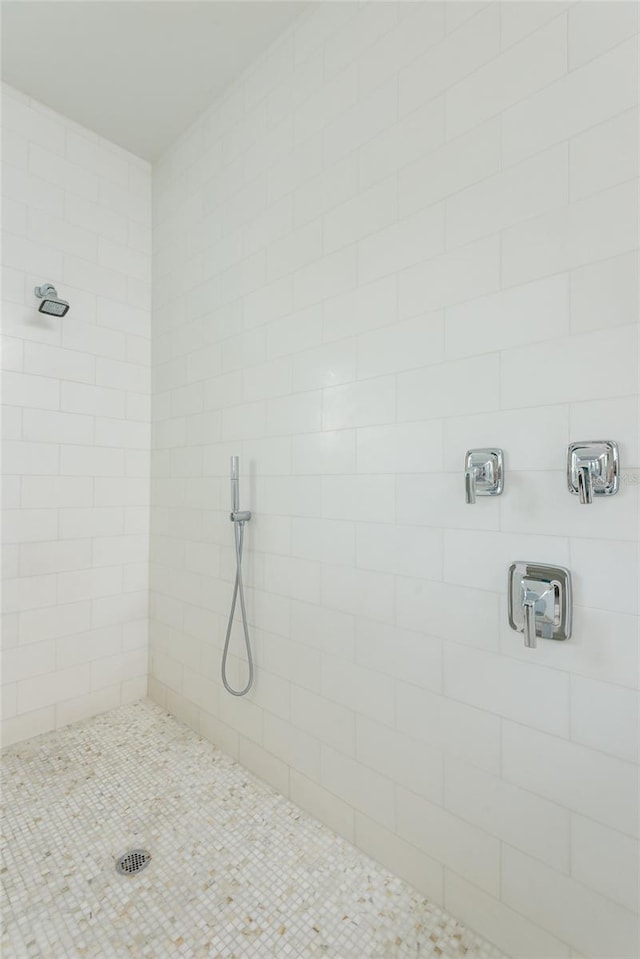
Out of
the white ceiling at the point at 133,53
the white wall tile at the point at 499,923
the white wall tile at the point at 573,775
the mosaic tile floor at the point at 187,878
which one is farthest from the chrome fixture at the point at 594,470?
the white ceiling at the point at 133,53

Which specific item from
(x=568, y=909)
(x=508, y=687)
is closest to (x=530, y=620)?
(x=508, y=687)

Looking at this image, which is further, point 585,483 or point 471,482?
point 471,482

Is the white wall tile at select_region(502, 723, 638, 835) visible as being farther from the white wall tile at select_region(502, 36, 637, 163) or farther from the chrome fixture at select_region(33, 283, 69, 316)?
the chrome fixture at select_region(33, 283, 69, 316)

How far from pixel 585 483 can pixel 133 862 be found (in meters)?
1.65

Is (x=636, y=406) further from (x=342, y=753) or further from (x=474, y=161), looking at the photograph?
(x=342, y=753)

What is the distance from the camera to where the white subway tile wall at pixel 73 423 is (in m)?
2.15

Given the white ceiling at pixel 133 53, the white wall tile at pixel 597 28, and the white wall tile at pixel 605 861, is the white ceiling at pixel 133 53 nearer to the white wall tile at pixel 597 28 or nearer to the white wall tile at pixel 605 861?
the white wall tile at pixel 597 28

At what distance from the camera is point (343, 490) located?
161 cm

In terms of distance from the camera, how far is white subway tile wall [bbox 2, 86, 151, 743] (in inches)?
84.7

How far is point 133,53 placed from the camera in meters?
1.97

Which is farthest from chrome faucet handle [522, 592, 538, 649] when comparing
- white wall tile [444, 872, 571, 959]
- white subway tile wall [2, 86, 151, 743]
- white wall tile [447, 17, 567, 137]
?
white subway tile wall [2, 86, 151, 743]

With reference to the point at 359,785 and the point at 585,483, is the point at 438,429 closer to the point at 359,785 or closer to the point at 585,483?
the point at 585,483

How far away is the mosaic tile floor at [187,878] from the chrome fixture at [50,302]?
6.17 feet

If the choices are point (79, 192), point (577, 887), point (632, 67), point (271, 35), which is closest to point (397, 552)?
point (577, 887)
